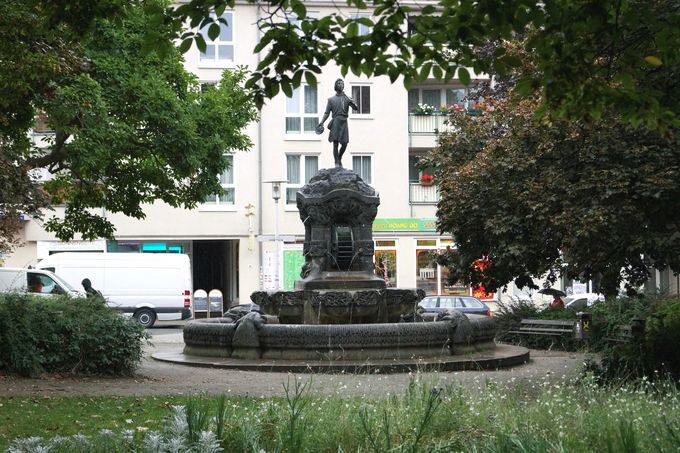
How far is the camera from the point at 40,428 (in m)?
10.1

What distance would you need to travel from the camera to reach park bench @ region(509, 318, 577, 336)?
2511 centimetres

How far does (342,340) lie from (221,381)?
272 cm

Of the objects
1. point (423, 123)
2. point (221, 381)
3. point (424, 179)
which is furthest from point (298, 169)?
point (221, 381)

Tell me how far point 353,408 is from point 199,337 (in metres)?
11.0

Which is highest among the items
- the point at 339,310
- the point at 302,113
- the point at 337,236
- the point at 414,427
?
the point at 302,113

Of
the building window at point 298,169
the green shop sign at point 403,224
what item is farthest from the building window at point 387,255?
the building window at point 298,169

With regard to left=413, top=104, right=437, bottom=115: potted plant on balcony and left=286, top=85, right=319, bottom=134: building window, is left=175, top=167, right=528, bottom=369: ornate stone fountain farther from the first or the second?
left=413, top=104, right=437, bottom=115: potted plant on balcony

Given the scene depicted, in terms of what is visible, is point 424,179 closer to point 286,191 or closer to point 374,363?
point 286,191

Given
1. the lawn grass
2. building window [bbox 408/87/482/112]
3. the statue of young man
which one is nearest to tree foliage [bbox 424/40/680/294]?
the statue of young man

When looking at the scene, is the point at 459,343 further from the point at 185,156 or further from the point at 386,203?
the point at 386,203

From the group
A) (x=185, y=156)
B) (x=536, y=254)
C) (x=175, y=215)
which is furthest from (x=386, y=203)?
(x=536, y=254)

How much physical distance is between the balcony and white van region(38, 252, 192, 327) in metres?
13.4

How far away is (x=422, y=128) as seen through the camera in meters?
47.6

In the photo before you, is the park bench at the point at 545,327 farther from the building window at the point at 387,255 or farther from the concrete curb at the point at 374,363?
the building window at the point at 387,255
